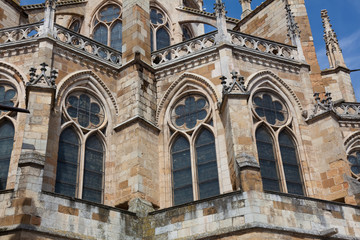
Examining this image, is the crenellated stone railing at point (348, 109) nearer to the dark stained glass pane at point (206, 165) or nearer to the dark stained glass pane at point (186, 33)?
the dark stained glass pane at point (206, 165)

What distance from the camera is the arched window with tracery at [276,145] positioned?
14.5 m

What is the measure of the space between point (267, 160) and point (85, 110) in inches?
225

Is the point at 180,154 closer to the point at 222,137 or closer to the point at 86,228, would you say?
the point at 222,137

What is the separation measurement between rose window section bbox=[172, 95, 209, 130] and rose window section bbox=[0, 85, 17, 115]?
4.87 m

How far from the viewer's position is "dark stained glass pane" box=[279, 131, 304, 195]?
14.6m

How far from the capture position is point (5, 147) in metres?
13.8

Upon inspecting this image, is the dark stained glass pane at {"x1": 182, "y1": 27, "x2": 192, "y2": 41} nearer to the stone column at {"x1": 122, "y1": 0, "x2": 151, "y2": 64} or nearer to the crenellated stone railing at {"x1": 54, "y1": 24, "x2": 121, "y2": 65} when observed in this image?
the stone column at {"x1": 122, "y1": 0, "x2": 151, "y2": 64}

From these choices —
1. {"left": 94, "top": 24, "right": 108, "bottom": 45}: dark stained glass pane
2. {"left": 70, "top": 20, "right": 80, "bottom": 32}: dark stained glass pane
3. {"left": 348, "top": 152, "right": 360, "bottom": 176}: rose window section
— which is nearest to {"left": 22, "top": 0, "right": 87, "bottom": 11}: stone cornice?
{"left": 70, "top": 20, "right": 80, "bottom": 32}: dark stained glass pane

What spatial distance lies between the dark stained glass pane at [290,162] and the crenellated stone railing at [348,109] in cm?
373

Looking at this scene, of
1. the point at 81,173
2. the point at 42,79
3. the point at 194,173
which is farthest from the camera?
the point at 194,173

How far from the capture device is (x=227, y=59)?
1536 centimetres

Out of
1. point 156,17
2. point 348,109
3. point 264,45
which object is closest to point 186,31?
point 156,17

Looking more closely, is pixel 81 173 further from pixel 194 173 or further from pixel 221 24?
pixel 221 24

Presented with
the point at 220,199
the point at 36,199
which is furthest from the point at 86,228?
the point at 220,199
